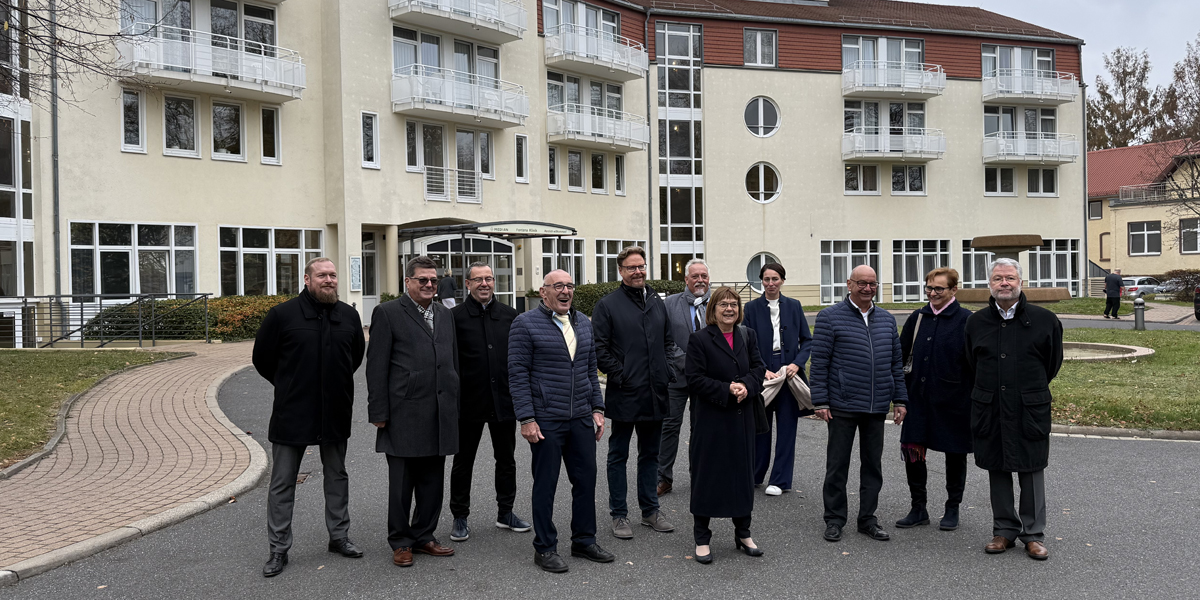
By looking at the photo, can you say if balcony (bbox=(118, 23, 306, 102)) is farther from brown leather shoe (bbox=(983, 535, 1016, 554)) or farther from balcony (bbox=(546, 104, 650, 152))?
brown leather shoe (bbox=(983, 535, 1016, 554))

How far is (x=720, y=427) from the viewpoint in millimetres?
5816

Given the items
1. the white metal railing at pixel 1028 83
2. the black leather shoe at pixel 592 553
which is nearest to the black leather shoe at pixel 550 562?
the black leather shoe at pixel 592 553

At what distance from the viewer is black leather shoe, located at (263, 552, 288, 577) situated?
547 centimetres

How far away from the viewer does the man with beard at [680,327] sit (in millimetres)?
7230

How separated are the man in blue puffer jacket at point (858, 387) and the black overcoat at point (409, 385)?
2.46m

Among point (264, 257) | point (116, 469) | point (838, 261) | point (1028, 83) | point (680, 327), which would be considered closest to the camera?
point (680, 327)

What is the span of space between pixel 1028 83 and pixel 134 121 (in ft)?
115

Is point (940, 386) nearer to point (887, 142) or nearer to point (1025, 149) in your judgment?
point (887, 142)

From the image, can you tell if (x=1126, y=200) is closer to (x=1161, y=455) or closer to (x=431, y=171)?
(x=431, y=171)

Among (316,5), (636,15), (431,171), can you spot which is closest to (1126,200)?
(636,15)

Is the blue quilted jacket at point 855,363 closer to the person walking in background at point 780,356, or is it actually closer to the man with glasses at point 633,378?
the person walking in background at point 780,356

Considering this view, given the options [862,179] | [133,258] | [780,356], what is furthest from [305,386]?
[862,179]

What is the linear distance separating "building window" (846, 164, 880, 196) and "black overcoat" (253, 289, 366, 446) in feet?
119

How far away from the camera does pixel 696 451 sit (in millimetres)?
5848
